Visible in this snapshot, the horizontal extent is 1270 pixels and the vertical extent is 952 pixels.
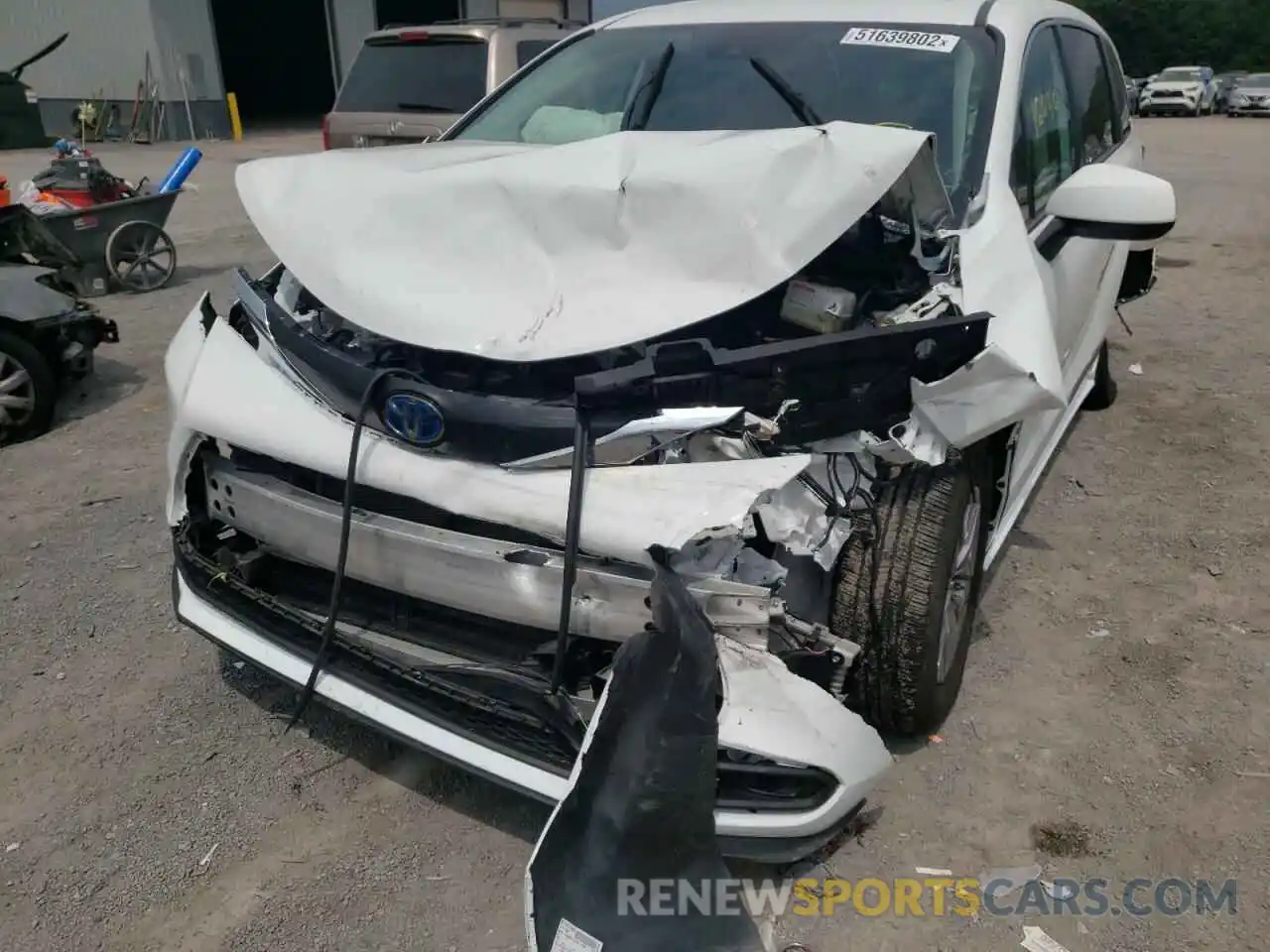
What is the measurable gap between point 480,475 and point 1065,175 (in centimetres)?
264

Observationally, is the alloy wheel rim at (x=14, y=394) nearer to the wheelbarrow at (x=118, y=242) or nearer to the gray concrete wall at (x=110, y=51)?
the wheelbarrow at (x=118, y=242)

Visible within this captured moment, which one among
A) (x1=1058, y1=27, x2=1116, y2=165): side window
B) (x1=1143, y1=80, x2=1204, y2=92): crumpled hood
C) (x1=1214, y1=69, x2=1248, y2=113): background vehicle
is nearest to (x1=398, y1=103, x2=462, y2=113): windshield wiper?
(x1=1058, y1=27, x2=1116, y2=165): side window

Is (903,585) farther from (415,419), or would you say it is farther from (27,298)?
(27,298)

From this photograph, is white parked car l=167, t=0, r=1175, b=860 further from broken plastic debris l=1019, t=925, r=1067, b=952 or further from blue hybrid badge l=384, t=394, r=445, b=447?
broken plastic debris l=1019, t=925, r=1067, b=952

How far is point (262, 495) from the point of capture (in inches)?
93.4

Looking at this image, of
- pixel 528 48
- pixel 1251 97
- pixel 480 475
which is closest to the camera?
pixel 480 475

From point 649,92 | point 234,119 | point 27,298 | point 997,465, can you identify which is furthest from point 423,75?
point 234,119

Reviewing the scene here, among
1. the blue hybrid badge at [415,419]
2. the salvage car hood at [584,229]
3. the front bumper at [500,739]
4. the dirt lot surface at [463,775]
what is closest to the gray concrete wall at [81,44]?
the dirt lot surface at [463,775]

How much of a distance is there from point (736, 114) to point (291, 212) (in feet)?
4.71

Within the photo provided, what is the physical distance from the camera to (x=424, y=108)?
25.4 ft

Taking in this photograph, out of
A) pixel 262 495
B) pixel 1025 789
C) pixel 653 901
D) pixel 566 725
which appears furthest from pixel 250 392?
pixel 1025 789

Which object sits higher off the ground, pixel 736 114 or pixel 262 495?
pixel 736 114

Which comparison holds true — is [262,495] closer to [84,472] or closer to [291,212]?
[291,212]

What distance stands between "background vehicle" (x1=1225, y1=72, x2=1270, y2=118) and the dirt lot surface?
29.7 m
